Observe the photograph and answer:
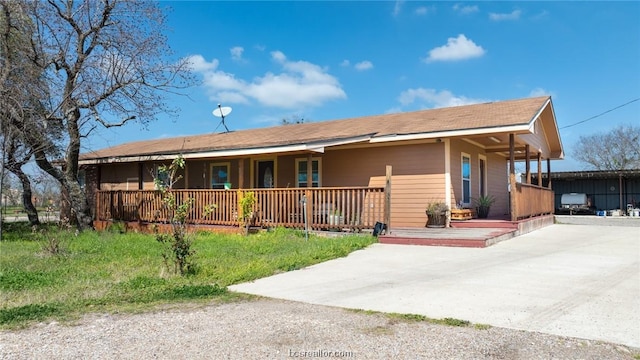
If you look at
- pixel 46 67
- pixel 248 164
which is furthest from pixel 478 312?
pixel 46 67

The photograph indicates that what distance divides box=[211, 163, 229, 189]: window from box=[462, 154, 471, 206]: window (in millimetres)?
8136

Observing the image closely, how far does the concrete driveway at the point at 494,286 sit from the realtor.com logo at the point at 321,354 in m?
1.46

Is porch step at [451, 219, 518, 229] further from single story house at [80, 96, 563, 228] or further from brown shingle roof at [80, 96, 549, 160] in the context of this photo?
brown shingle roof at [80, 96, 549, 160]

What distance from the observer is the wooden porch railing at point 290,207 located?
458 inches

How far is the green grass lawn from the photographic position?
5473mm

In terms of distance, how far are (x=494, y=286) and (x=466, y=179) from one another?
890 centimetres

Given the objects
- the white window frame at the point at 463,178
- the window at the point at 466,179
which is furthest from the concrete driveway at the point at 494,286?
the window at the point at 466,179

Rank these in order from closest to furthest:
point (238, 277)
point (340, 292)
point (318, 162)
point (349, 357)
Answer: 1. point (349, 357)
2. point (340, 292)
3. point (238, 277)
4. point (318, 162)

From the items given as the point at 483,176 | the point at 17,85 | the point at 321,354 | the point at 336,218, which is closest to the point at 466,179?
the point at 483,176

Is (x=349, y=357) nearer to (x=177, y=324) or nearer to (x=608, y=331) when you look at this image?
(x=177, y=324)

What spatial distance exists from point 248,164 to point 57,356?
12775mm

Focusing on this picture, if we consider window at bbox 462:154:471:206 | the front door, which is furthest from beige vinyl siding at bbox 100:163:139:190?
window at bbox 462:154:471:206

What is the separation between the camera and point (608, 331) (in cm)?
420

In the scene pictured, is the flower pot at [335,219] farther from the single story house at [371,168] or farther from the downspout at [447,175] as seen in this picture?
the downspout at [447,175]
